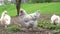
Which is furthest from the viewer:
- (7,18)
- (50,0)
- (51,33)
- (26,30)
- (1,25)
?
(50,0)

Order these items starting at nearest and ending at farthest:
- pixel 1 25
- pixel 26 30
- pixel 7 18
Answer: pixel 26 30 < pixel 7 18 < pixel 1 25

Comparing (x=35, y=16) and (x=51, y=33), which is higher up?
(x=35, y=16)

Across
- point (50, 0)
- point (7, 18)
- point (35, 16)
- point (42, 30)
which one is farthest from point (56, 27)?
point (50, 0)

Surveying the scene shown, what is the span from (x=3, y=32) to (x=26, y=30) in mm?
923

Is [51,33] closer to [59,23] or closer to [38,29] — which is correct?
[38,29]

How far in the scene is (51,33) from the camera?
28.4 feet

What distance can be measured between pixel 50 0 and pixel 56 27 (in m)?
22.3

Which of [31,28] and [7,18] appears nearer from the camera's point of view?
[31,28]

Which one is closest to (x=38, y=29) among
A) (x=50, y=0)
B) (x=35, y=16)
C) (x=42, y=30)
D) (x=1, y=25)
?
(x=42, y=30)

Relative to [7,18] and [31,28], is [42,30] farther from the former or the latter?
[7,18]

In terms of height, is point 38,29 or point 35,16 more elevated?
point 35,16

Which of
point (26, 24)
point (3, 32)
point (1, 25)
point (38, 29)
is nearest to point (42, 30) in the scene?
point (38, 29)

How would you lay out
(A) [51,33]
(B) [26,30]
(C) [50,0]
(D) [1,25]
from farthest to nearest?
(C) [50,0]
(D) [1,25]
(B) [26,30]
(A) [51,33]

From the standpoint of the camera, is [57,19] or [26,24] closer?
[26,24]
